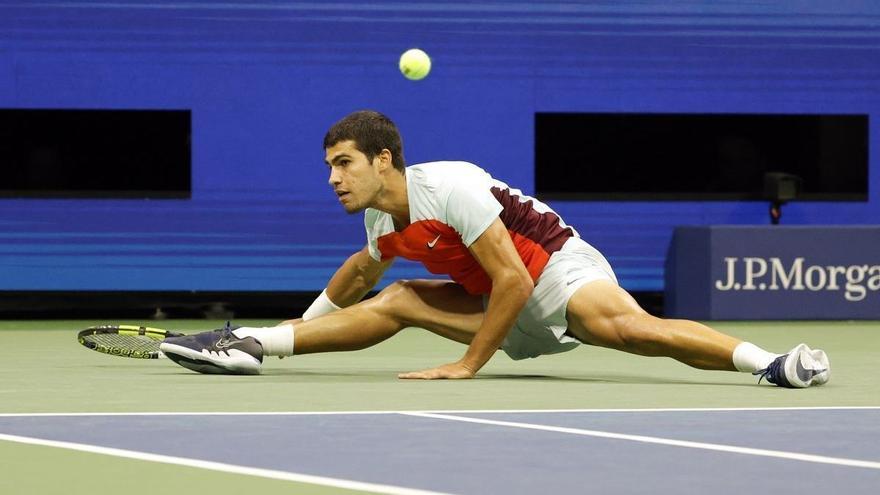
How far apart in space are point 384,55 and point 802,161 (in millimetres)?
3747

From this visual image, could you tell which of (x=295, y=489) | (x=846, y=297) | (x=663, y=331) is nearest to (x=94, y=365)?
(x=663, y=331)

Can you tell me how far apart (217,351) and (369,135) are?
48.4 inches

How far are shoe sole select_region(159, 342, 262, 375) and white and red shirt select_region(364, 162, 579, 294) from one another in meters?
0.76

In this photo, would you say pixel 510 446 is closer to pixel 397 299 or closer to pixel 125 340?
pixel 397 299

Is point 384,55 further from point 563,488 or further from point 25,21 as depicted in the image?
point 563,488

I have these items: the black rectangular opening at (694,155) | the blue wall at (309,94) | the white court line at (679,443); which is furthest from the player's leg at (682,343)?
the black rectangular opening at (694,155)

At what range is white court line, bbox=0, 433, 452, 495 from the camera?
4.46m

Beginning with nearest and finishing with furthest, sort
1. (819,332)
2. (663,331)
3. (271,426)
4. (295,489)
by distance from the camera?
(295,489)
(271,426)
(663,331)
(819,332)

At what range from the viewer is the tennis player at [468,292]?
7.29 m

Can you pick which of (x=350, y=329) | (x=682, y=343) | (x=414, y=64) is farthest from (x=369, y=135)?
(x=414, y=64)

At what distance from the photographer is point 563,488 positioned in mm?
4480

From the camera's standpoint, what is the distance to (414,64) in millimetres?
13398

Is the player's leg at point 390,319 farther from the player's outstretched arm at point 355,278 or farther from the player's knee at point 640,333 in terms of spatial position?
the player's knee at point 640,333

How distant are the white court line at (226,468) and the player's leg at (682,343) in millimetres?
2737
